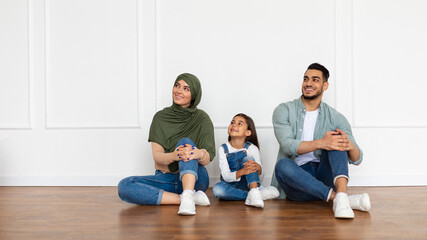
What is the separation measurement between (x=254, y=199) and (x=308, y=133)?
23.2 inches

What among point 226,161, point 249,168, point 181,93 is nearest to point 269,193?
point 249,168

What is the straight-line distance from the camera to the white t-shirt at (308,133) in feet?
8.68

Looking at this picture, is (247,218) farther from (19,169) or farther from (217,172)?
(19,169)

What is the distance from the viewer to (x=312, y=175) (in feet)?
8.60

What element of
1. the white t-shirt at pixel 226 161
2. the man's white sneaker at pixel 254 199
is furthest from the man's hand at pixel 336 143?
the white t-shirt at pixel 226 161

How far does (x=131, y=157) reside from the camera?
3.43m

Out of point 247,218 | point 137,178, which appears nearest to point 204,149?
point 137,178

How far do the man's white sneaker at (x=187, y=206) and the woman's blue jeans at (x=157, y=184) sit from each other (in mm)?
156

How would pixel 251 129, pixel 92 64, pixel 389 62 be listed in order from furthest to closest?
pixel 92 64, pixel 389 62, pixel 251 129

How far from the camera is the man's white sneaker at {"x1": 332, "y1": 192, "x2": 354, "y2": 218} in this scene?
82.4 inches

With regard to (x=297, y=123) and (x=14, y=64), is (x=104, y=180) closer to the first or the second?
(x=14, y=64)

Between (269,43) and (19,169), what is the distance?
2328mm

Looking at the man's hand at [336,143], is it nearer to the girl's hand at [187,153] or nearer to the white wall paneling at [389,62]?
the girl's hand at [187,153]

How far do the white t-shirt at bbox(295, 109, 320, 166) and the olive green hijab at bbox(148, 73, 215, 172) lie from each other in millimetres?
578
